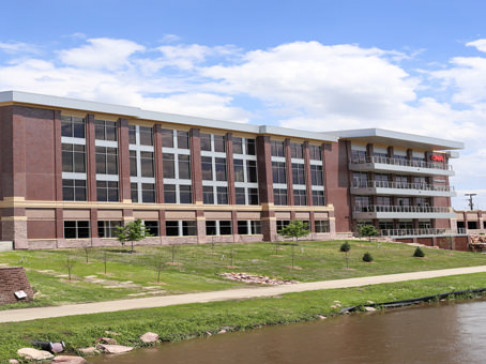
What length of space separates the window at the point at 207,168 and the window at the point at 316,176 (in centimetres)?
1787

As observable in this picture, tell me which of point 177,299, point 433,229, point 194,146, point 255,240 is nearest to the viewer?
point 177,299

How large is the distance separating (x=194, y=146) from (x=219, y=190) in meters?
6.66

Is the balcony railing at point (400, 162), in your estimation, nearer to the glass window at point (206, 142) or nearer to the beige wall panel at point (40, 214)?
the glass window at point (206, 142)

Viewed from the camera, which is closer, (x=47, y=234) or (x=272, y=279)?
(x=272, y=279)

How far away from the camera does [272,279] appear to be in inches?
1644

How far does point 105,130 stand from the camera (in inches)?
2512

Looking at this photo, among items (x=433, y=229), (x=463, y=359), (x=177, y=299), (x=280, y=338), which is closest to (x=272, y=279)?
(x=177, y=299)

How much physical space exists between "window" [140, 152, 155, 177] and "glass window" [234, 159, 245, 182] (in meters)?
12.6

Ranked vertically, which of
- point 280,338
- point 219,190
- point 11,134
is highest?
point 11,134

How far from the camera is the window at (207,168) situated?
72.6 meters

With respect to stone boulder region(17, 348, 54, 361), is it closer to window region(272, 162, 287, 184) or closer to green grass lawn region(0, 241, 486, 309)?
green grass lawn region(0, 241, 486, 309)

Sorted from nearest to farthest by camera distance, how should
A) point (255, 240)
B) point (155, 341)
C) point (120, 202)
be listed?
point (155, 341)
point (120, 202)
point (255, 240)

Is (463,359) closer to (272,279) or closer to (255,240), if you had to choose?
(272,279)

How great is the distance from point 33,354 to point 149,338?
14.0ft
